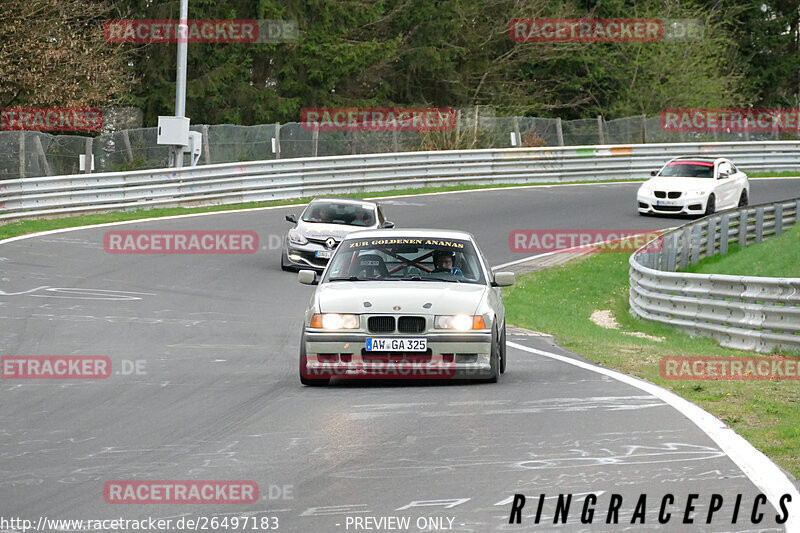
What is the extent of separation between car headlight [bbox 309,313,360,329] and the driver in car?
1.35 metres

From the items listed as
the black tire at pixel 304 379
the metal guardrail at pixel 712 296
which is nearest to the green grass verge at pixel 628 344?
the metal guardrail at pixel 712 296

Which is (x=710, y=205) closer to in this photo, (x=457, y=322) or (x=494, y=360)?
(x=494, y=360)

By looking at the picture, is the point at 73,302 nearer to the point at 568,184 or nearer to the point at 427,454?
the point at 427,454

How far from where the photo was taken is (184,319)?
17594 mm

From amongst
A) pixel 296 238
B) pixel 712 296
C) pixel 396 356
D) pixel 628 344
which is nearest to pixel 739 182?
pixel 296 238

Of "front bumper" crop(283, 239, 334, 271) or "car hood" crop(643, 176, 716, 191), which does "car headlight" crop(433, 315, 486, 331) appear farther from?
"car hood" crop(643, 176, 716, 191)

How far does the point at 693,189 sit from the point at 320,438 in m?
25.5

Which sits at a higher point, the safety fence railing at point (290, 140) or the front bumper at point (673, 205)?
the safety fence railing at point (290, 140)

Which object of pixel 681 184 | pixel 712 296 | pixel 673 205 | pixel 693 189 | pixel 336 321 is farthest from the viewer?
pixel 681 184

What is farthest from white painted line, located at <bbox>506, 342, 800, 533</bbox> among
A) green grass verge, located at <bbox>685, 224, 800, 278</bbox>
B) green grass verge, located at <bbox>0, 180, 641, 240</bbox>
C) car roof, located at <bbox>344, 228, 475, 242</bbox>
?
green grass verge, located at <bbox>0, 180, 641, 240</bbox>

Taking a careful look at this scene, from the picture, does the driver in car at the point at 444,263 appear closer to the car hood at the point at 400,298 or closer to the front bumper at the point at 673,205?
the car hood at the point at 400,298

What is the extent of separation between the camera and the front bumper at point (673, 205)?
1288 inches

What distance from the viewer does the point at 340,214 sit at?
2489 centimetres

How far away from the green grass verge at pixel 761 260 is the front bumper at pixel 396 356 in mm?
11564
